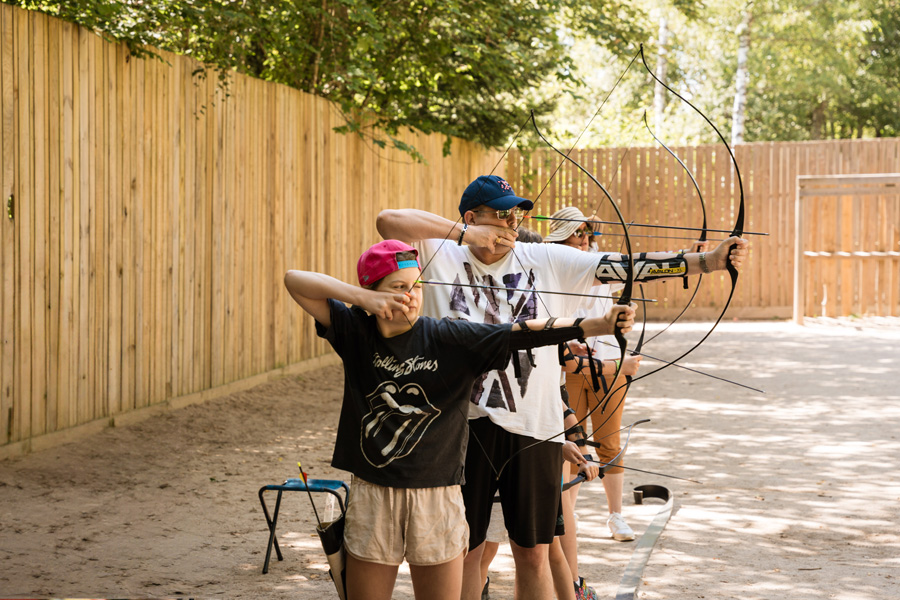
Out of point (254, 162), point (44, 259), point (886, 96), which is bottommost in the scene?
point (44, 259)

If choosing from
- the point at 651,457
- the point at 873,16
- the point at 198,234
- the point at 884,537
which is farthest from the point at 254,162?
the point at 873,16

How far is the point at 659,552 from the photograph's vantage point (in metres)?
4.27

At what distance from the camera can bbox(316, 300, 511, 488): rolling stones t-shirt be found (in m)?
2.48

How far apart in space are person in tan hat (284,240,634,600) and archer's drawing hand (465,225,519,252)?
41cm

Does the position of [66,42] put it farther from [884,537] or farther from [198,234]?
[884,537]

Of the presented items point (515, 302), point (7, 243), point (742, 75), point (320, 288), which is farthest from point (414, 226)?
point (742, 75)

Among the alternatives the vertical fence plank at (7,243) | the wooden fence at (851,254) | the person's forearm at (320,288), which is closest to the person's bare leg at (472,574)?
the person's forearm at (320,288)

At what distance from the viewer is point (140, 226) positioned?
6.58 metres

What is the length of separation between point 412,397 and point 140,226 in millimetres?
4610

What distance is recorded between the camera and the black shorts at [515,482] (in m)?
2.90

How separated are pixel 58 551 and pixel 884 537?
3770mm

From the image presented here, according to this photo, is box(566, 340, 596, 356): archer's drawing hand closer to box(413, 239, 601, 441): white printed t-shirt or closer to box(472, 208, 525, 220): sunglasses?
box(413, 239, 601, 441): white printed t-shirt

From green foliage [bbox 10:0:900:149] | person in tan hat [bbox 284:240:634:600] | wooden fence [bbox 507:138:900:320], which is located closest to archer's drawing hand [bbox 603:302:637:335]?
person in tan hat [bbox 284:240:634:600]

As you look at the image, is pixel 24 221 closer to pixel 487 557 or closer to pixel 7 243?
pixel 7 243
